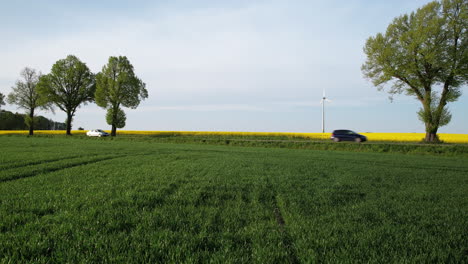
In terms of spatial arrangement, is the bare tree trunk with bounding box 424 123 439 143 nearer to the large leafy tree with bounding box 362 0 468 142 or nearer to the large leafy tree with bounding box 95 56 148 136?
the large leafy tree with bounding box 362 0 468 142

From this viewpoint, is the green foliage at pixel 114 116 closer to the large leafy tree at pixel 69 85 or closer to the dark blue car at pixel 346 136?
the large leafy tree at pixel 69 85

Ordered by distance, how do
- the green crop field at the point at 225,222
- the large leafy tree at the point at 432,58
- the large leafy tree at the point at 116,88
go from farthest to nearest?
the large leafy tree at the point at 116,88 → the large leafy tree at the point at 432,58 → the green crop field at the point at 225,222

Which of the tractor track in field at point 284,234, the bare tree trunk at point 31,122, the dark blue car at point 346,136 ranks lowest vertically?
the tractor track in field at point 284,234

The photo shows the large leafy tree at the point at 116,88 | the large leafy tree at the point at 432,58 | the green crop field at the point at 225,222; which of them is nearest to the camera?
the green crop field at the point at 225,222

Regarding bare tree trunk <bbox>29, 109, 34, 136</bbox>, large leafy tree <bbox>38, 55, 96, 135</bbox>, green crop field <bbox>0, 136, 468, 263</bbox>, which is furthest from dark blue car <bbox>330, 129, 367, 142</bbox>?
bare tree trunk <bbox>29, 109, 34, 136</bbox>

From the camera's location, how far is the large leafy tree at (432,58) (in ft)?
115

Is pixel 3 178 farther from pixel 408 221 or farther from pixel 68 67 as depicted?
pixel 68 67

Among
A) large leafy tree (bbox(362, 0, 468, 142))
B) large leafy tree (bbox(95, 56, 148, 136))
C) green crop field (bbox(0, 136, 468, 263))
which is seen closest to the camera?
green crop field (bbox(0, 136, 468, 263))

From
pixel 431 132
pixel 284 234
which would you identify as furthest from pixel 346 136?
pixel 284 234

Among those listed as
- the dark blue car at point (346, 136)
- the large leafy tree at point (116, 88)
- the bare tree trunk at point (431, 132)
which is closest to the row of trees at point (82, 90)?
the large leafy tree at point (116, 88)

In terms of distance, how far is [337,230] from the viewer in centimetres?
461

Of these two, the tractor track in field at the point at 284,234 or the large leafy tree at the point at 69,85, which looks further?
the large leafy tree at the point at 69,85

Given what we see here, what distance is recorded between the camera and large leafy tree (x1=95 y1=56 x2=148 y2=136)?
56031 millimetres

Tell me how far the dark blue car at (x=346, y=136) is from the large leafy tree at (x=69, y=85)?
54917mm
